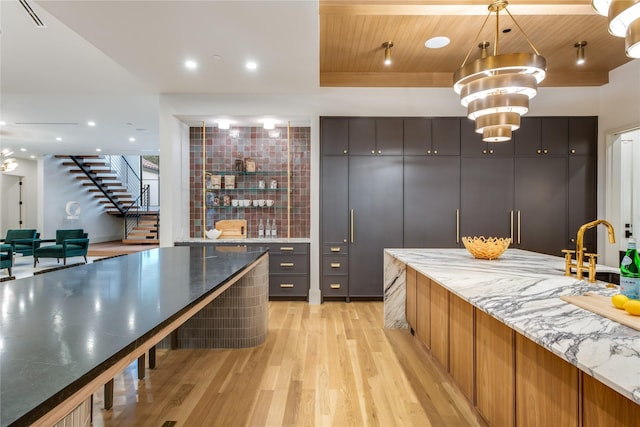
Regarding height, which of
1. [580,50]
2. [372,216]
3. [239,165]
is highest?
[580,50]

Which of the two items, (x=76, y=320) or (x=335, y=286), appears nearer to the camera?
(x=76, y=320)

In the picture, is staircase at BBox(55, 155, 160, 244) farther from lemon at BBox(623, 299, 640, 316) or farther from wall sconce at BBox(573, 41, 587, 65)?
lemon at BBox(623, 299, 640, 316)

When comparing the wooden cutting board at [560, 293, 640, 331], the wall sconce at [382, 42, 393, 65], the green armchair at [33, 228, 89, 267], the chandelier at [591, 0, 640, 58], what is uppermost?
the wall sconce at [382, 42, 393, 65]

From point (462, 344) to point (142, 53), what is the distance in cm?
387

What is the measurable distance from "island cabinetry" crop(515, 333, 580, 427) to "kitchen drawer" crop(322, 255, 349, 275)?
10.3 ft

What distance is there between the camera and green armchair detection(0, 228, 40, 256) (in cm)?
728

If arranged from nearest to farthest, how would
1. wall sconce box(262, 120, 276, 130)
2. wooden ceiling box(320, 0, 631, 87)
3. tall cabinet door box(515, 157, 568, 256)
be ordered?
wooden ceiling box(320, 0, 631, 87) → tall cabinet door box(515, 157, 568, 256) → wall sconce box(262, 120, 276, 130)

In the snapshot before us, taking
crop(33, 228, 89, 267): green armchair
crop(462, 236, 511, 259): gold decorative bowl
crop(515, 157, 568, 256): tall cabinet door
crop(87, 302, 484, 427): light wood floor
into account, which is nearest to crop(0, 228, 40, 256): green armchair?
crop(33, 228, 89, 267): green armchair

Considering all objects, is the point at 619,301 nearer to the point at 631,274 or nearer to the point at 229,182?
the point at 631,274

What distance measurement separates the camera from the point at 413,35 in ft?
11.3

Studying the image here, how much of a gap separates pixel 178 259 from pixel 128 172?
39.4 ft

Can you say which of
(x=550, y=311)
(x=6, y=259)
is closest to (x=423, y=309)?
(x=550, y=311)

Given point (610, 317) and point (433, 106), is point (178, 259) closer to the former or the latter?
point (610, 317)

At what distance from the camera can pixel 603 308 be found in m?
1.24
